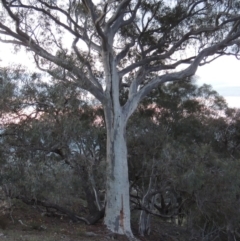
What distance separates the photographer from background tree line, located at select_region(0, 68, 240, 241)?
11406 millimetres

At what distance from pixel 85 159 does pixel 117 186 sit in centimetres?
128

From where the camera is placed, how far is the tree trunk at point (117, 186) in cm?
1293

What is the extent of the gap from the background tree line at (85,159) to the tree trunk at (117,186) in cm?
37

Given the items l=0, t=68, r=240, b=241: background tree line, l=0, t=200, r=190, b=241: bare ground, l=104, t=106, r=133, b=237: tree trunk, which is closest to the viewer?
l=0, t=200, r=190, b=241: bare ground

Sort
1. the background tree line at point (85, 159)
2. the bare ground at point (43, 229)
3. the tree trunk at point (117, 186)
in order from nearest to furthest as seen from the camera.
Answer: the bare ground at point (43, 229)
the background tree line at point (85, 159)
the tree trunk at point (117, 186)

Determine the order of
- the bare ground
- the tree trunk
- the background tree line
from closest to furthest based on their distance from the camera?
the bare ground, the background tree line, the tree trunk

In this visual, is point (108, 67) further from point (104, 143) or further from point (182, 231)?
point (182, 231)

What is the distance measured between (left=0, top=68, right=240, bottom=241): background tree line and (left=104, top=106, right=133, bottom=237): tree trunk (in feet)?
1.23

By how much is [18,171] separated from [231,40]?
28.1 ft

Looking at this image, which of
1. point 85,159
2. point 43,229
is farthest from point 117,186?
point 43,229

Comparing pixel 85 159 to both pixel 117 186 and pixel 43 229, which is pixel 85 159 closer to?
pixel 117 186

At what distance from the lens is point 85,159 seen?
12.6 metres

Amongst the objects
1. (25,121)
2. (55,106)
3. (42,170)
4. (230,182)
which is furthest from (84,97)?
(230,182)

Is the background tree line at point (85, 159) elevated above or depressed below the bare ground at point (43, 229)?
above
